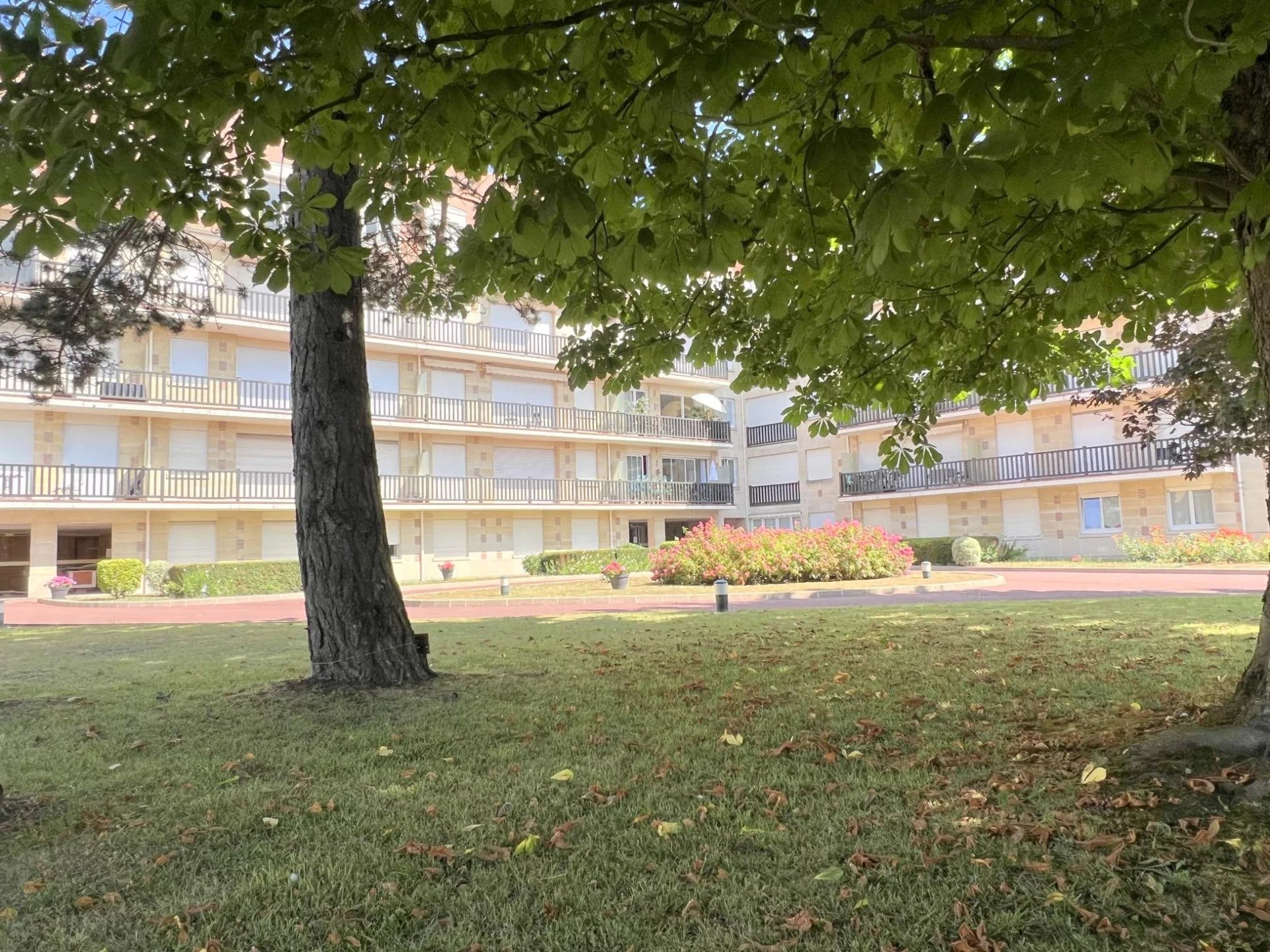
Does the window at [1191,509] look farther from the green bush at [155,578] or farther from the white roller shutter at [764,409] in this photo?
the green bush at [155,578]

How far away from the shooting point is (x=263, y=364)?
2522 cm

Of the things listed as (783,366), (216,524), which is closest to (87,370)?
(783,366)

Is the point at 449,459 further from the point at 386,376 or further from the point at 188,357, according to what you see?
the point at 188,357

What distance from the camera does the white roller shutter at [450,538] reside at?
27.7 metres

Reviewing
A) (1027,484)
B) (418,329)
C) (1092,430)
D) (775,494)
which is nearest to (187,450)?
(418,329)

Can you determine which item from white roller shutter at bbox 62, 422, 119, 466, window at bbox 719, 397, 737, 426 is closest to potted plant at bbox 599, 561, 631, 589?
white roller shutter at bbox 62, 422, 119, 466

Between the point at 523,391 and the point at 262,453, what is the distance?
32.2 ft

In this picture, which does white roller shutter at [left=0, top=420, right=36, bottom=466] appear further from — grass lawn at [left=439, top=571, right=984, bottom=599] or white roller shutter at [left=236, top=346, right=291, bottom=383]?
grass lawn at [left=439, top=571, right=984, bottom=599]

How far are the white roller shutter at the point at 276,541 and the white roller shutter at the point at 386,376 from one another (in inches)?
220

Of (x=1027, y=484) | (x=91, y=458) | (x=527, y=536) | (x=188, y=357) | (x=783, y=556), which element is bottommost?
(x=783, y=556)

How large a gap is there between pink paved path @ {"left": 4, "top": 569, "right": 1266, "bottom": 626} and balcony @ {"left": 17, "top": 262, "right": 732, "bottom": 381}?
821 cm

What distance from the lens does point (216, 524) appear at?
2391 cm

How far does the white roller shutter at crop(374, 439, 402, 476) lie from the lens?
88.5ft

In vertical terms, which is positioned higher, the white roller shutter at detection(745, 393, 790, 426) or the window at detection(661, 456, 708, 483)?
the white roller shutter at detection(745, 393, 790, 426)
